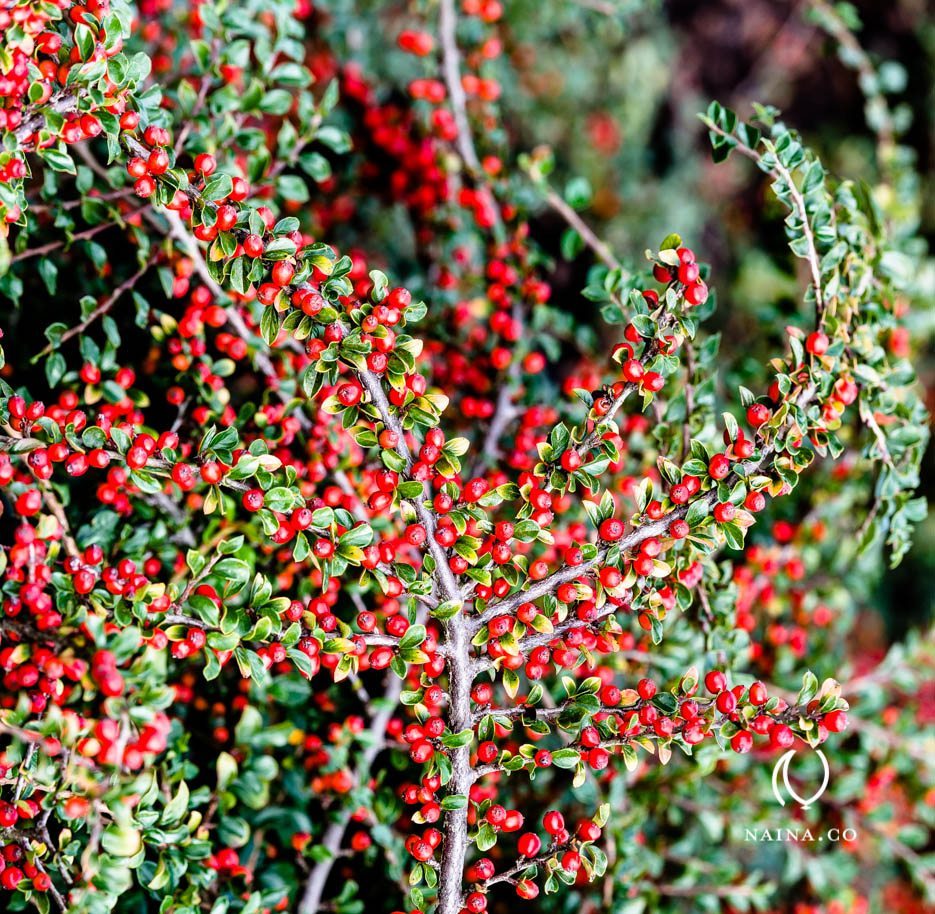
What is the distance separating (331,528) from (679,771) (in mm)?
622

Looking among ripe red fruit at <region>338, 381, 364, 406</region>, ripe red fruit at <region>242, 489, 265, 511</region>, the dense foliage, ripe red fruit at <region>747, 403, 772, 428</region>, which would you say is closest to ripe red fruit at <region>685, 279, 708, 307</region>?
the dense foliage

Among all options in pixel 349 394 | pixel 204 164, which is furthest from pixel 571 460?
pixel 204 164

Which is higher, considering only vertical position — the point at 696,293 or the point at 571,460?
the point at 696,293

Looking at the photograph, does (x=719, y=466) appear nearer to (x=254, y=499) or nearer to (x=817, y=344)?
(x=817, y=344)

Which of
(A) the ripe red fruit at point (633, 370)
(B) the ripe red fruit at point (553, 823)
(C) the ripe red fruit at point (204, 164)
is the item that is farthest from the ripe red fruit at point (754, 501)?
(C) the ripe red fruit at point (204, 164)

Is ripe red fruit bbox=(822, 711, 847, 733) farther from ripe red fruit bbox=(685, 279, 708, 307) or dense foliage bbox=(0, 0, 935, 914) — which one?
ripe red fruit bbox=(685, 279, 708, 307)

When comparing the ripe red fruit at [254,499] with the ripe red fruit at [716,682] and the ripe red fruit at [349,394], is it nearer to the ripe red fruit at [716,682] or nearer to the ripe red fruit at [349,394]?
the ripe red fruit at [349,394]

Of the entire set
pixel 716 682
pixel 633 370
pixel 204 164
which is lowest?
pixel 716 682

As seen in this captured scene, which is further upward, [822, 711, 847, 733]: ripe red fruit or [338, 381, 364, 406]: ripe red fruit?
[338, 381, 364, 406]: ripe red fruit

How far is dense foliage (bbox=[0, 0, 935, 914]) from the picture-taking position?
0.75 metres

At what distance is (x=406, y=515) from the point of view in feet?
2.53

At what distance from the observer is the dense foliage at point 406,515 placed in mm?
754

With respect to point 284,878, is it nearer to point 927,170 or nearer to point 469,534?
point 469,534

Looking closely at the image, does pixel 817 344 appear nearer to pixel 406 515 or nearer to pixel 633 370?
pixel 633 370
